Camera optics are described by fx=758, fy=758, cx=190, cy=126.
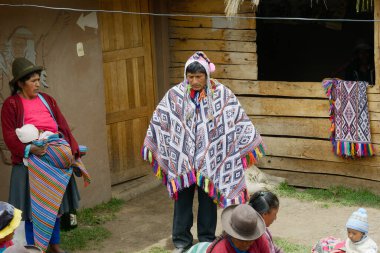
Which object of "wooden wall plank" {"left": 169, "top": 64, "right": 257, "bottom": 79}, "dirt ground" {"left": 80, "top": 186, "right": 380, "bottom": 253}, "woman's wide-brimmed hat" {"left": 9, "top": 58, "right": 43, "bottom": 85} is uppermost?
"woman's wide-brimmed hat" {"left": 9, "top": 58, "right": 43, "bottom": 85}

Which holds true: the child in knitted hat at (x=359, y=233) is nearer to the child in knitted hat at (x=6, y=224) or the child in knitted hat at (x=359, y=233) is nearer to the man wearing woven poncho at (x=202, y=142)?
the man wearing woven poncho at (x=202, y=142)

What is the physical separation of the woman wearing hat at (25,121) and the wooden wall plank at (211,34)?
292 centimetres

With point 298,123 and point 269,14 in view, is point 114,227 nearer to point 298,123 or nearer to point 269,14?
point 298,123

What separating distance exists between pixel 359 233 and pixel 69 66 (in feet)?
11.3

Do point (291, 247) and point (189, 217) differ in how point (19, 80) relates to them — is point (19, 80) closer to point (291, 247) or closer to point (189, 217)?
point (189, 217)

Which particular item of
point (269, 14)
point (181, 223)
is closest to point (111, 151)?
point (181, 223)

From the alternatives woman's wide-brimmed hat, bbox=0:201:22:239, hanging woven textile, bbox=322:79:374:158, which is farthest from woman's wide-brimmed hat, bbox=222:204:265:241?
hanging woven textile, bbox=322:79:374:158

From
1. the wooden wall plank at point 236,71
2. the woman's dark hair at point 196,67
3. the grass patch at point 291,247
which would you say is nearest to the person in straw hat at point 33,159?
the woman's dark hair at point 196,67

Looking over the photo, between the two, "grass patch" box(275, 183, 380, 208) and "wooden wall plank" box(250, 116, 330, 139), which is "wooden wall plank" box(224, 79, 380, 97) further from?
"grass patch" box(275, 183, 380, 208)

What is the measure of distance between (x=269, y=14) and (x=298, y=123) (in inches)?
83.3

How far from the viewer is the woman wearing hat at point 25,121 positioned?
593 cm

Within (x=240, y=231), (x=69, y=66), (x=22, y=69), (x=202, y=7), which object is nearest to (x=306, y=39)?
(x=202, y=7)

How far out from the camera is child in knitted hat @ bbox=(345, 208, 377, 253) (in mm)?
5344

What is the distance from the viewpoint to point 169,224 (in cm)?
741
